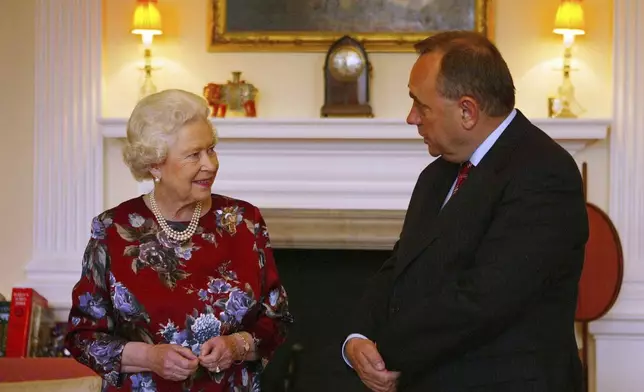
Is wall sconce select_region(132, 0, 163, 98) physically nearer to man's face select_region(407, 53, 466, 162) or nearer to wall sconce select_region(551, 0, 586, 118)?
wall sconce select_region(551, 0, 586, 118)

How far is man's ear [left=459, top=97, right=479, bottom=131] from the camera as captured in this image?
2592mm

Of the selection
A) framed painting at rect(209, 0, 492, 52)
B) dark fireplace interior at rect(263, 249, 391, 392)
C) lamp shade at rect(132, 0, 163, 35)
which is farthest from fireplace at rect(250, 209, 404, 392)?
lamp shade at rect(132, 0, 163, 35)

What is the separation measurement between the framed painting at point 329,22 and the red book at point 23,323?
1.59 m

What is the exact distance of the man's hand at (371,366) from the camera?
2639mm

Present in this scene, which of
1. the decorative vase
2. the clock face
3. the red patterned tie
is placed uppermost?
the clock face

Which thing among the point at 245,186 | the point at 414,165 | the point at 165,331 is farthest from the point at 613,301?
the point at 165,331

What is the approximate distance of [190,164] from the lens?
9.57 ft

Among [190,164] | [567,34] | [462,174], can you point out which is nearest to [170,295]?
[190,164]

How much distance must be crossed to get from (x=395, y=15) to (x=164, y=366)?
3018 mm

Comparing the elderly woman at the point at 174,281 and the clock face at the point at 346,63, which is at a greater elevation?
the clock face at the point at 346,63

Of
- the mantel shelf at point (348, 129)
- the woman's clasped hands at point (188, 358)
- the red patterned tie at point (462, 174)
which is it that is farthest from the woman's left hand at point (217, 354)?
the mantel shelf at point (348, 129)

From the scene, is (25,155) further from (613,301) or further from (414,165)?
(613,301)

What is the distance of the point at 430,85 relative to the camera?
8.60ft

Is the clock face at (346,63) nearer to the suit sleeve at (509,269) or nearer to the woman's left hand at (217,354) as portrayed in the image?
the woman's left hand at (217,354)
